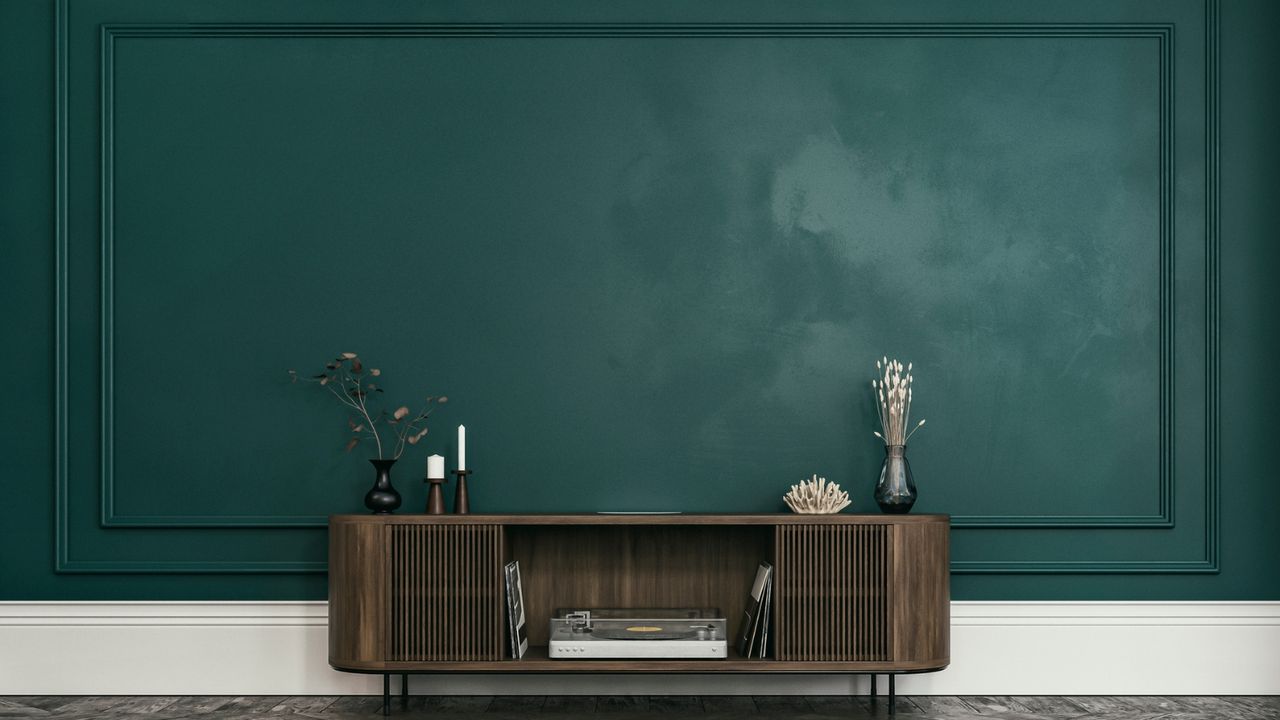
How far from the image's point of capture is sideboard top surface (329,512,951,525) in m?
2.85

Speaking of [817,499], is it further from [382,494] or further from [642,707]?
[382,494]

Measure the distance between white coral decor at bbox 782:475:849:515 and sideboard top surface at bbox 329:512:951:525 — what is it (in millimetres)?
113

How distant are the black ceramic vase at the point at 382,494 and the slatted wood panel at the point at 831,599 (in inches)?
43.5

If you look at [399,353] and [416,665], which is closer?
[416,665]

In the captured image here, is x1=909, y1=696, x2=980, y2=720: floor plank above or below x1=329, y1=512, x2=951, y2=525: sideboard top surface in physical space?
below

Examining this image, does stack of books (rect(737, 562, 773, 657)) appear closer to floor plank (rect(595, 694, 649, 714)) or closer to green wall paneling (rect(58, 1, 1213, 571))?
floor plank (rect(595, 694, 649, 714))

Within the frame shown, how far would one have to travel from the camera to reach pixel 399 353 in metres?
3.22

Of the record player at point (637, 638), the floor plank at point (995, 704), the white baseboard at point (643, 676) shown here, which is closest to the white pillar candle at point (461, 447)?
the record player at point (637, 638)

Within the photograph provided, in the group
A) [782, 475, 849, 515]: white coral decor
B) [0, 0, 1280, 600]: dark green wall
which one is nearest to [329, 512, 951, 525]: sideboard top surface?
[782, 475, 849, 515]: white coral decor

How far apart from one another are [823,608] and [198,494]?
1.90m

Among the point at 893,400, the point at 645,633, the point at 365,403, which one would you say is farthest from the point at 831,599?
the point at 365,403

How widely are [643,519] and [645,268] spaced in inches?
31.9

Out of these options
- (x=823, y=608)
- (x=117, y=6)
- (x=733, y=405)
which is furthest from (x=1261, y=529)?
(x=117, y=6)

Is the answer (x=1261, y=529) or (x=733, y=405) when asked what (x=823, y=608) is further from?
(x=1261, y=529)
